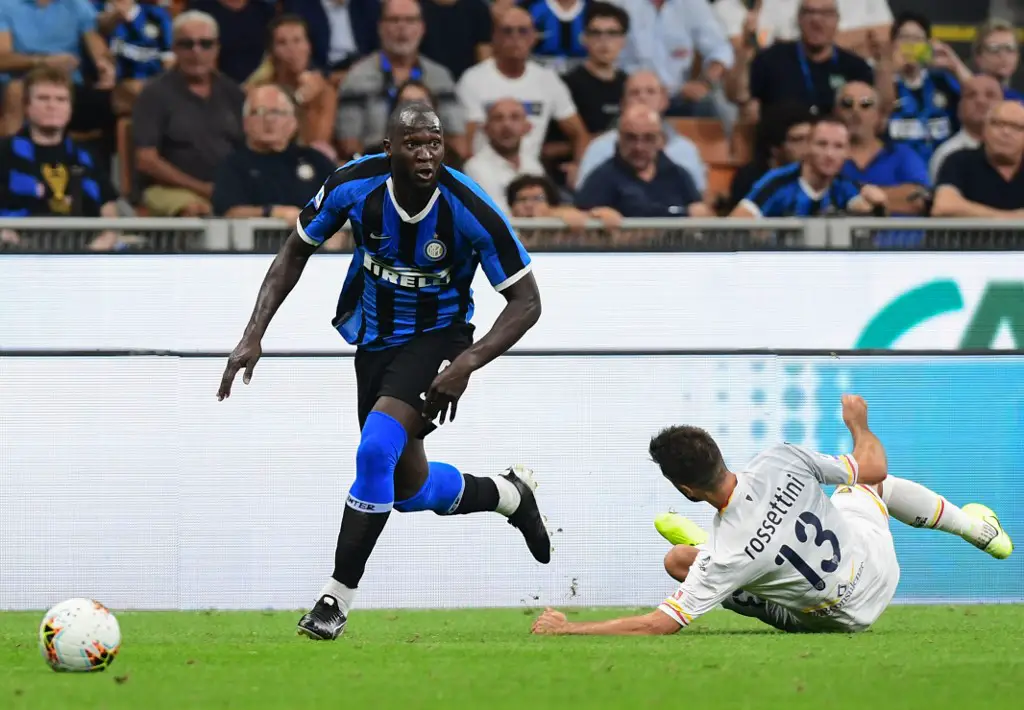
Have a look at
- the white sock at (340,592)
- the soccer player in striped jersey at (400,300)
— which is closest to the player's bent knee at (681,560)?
the soccer player in striped jersey at (400,300)

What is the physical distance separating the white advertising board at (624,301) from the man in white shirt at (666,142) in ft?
5.24

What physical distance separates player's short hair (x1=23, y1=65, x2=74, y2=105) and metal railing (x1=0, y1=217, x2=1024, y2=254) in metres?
1.11

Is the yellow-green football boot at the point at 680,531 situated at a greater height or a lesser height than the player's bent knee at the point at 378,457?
lesser

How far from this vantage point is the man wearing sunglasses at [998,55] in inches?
529

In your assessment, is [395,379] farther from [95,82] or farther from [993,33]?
[993,33]

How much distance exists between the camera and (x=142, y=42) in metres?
12.6

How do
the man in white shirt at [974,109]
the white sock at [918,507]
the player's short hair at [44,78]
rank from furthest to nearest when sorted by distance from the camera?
the man in white shirt at [974,109] < the player's short hair at [44,78] < the white sock at [918,507]

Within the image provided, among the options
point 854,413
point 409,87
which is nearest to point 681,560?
point 854,413

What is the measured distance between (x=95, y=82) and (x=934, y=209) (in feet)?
19.3

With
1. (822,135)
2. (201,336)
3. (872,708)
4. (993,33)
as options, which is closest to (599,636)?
(872,708)

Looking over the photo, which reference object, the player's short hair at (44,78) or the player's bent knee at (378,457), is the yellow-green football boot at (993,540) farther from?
the player's short hair at (44,78)

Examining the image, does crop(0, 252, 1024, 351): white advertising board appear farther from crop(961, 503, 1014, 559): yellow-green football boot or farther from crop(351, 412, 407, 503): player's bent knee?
crop(351, 412, 407, 503): player's bent knee

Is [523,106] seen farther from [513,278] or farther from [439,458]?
[513,278]

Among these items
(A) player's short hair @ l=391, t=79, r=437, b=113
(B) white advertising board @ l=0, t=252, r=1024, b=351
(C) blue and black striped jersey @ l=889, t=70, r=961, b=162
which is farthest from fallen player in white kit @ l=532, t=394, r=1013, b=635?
(C) blue and black striped jersey @ l=889, t=70, r=961, b=162
